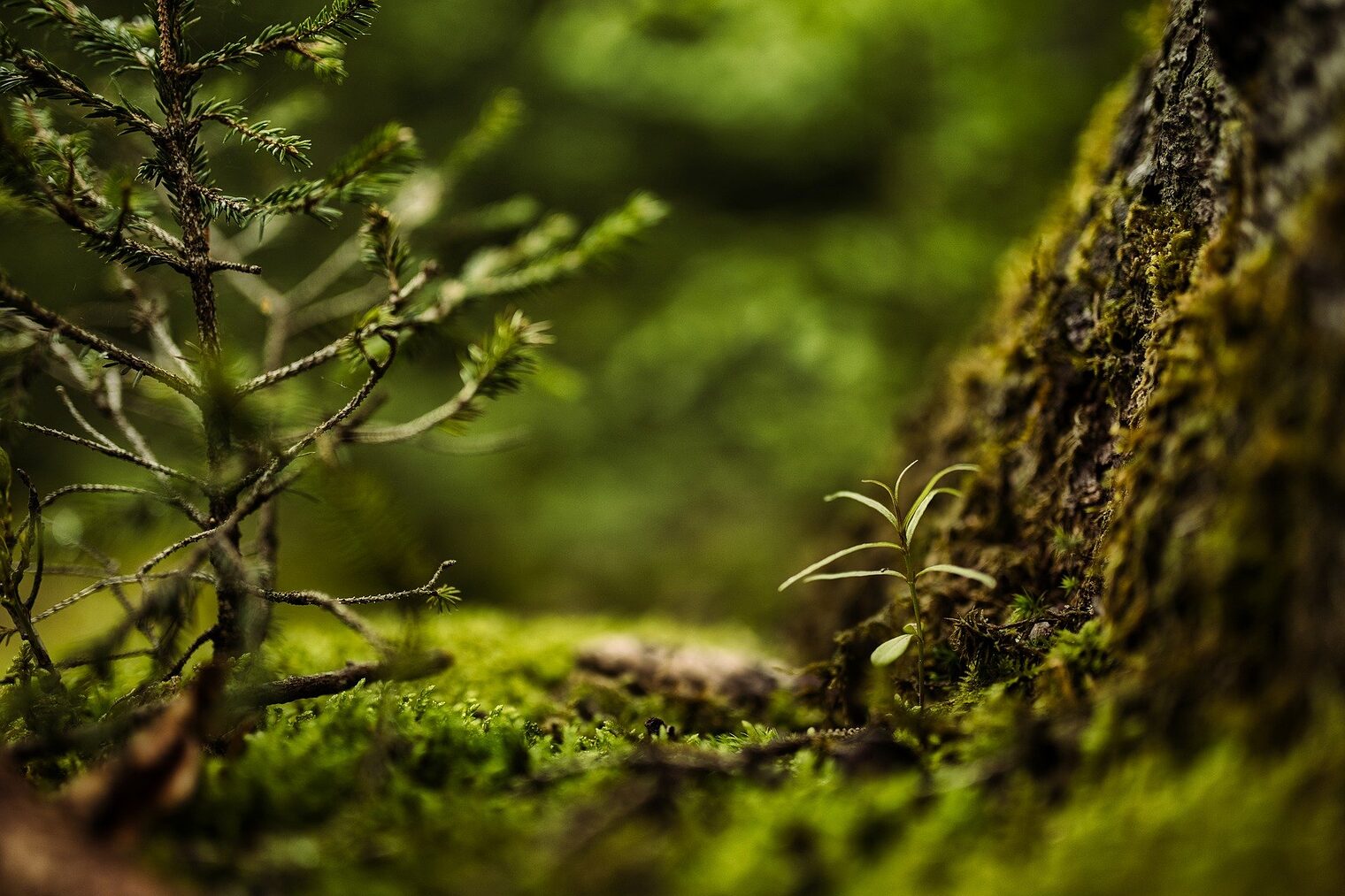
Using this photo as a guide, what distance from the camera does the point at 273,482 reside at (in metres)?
1.41

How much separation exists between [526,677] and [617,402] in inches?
134

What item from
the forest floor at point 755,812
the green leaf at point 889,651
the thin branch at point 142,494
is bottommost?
the forest floor at point 755,812

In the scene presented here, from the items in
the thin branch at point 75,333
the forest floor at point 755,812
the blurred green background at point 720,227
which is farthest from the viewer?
the blurred green background at point 720,227

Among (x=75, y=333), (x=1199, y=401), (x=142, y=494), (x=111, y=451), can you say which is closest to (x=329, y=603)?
Answer: (x=142, y=494)

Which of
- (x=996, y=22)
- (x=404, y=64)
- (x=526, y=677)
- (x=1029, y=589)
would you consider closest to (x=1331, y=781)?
(x=1029, y=589)

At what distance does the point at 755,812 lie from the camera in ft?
3.37

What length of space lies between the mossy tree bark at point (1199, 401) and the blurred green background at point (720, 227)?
2389mm

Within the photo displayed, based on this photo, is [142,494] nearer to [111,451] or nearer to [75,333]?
[111,451]

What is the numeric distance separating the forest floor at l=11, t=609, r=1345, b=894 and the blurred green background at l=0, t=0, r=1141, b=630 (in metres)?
3.20

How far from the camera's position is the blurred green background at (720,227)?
14.9 ft

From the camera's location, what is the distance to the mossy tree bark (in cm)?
88

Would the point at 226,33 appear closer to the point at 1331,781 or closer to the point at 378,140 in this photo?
the point at 378,140

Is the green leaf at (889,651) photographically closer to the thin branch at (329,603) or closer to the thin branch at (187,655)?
the thin branch at (329,603)

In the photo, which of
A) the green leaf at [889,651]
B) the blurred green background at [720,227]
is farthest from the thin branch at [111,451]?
the blurred green background at [720,227]
